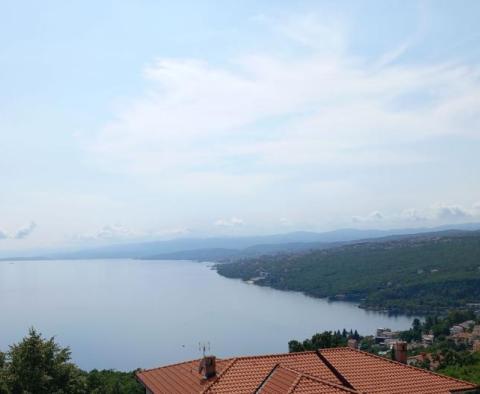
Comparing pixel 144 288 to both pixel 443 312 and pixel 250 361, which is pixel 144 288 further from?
pixel 250 361

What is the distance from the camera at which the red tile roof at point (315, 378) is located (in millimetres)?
11414

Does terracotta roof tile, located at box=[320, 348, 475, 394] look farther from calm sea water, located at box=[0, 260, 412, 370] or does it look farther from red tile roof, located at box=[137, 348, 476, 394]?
calm sea water, located at box=[0, 260, 412, 370]

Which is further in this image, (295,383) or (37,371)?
(37,371)

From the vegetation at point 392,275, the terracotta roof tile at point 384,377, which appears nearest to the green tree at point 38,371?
the terracotta roof tile at point 384,377

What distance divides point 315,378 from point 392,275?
132 metres

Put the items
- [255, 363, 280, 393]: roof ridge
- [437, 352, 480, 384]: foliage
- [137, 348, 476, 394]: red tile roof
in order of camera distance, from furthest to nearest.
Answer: [437, 352, 480, 384]: foliage
[255, 363, 280, 393]: roof ridge
[137, 348, 476, 394]: red tile roof

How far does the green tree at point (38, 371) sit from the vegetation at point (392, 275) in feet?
340

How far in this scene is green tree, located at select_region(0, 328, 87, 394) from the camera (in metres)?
14.6

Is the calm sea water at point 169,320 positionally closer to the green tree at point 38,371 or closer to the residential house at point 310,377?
the green tree at point 38,371

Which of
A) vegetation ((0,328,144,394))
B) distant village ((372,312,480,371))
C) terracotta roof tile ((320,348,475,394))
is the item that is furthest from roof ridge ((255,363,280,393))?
distant village ((372,312,480,371))

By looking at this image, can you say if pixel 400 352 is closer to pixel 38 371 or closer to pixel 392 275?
pixel 38 371

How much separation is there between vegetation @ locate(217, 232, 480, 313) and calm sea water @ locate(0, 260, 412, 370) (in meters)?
8.59

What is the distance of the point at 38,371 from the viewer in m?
14.9

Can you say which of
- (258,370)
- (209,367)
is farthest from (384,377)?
(209,367)
